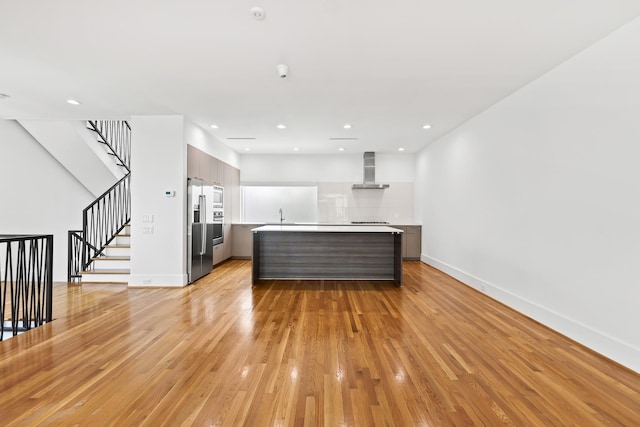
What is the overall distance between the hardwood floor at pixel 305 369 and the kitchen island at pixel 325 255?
4.70 ft

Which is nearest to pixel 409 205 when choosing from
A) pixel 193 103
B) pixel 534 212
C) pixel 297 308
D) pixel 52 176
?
pixel 534 212

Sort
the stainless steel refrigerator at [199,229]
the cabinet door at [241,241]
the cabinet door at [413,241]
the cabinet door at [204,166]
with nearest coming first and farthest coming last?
the stainless steel refrigerator at [199,229]
the cabinet door at [204,166]
the cabinet door at [413,241]
the cabinet door at [241,241]

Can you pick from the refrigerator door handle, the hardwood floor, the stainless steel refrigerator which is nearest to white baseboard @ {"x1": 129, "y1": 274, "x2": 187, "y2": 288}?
the stainless steel refrigerator

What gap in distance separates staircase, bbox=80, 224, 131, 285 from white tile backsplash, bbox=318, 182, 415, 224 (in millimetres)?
4456

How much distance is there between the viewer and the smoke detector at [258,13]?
219 centimetres

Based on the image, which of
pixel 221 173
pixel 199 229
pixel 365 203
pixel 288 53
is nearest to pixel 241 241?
pixel 221 173

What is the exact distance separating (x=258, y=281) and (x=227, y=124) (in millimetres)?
2845

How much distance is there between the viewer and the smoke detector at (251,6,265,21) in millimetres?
2188

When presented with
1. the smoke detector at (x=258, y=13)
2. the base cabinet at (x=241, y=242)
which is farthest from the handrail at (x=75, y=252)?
the smoke detector at (x=258, y=13)

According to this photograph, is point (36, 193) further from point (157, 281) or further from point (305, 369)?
point (305, 369)

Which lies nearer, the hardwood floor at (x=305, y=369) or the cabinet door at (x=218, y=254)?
the hardwood floor at (x=305, y=369)

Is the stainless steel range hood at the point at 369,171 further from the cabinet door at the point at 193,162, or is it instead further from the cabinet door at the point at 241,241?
the cabinet door at the point at 193,162

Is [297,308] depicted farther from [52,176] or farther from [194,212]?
[52,176]

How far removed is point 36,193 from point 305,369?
281 inches
